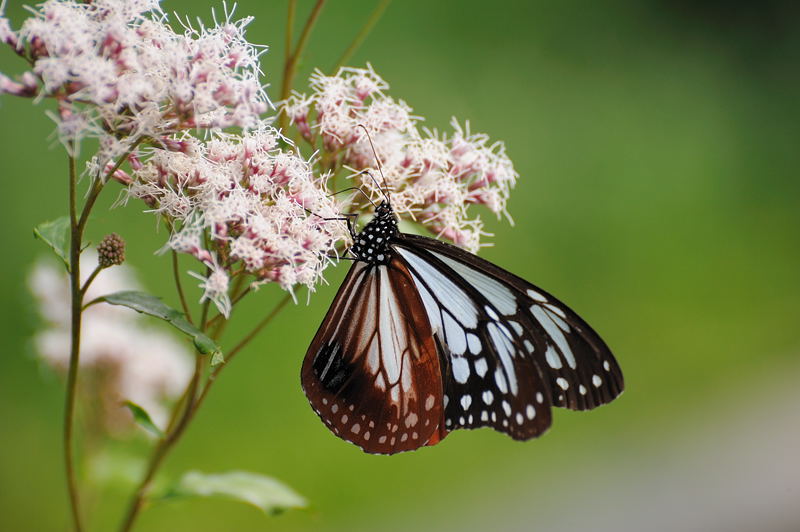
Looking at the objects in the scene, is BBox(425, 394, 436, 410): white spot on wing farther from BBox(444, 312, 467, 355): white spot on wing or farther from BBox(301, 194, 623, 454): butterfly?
BBox(444, 312, 467, 355): white spot on wing

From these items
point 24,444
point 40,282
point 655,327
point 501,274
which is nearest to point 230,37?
point 501,274

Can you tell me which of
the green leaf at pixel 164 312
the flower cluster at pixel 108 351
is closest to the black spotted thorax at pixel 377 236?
the green leaf at pixel 164 312

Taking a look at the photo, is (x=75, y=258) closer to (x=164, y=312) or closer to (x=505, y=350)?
(x=164, y=312)

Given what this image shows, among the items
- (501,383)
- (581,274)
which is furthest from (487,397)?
(581,274)

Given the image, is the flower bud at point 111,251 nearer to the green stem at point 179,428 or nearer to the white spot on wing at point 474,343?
the green stem at point 179,428

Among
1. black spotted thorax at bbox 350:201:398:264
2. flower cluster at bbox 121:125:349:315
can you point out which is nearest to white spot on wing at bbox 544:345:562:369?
black spotted thorax at bbox 350:201:398:264

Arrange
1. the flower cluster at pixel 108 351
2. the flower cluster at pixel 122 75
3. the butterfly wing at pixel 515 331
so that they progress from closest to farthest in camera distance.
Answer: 1. the flower cluster at pixel 122 75
2. the butterfly wing at pixel 515 331
3. the flower cluster at pixel 108 351

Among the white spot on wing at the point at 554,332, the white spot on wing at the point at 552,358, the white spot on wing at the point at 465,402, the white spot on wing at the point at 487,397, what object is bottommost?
the white spot on wing at the point at 465,402

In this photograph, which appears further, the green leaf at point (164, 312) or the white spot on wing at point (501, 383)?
the white spot on wing at point (501, 383)
